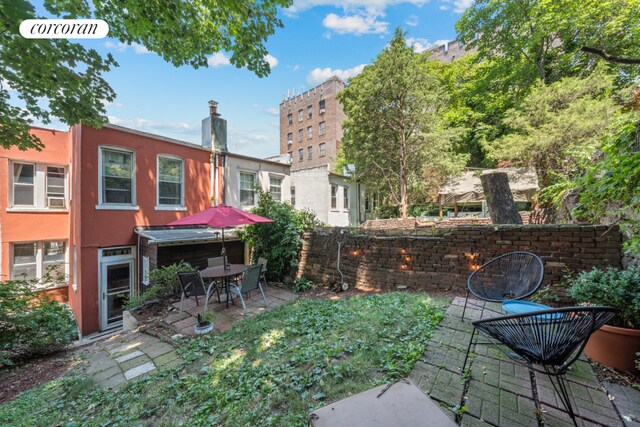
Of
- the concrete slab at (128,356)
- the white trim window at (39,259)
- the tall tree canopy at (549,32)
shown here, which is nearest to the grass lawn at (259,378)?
the concrete slab at (128,356)

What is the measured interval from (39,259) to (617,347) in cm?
1582

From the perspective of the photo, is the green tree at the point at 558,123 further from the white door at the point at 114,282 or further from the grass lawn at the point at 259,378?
the white door at the point at 114,282

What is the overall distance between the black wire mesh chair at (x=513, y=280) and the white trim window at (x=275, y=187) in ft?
30.9

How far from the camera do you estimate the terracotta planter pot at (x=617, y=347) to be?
2154 millimetres

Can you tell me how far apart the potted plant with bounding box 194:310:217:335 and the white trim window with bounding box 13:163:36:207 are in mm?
10666

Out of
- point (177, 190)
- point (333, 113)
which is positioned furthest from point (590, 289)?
point (333, 113)

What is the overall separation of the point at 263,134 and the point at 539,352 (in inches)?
1184

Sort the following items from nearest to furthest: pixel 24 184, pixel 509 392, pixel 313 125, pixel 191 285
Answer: pixel 509 392 < pixel 191 285 < pixel 24 184 < pixel 313 125

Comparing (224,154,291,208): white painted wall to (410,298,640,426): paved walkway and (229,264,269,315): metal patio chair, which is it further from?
(410,298,640,426): paved walkway

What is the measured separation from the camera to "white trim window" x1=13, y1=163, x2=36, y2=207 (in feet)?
29.2

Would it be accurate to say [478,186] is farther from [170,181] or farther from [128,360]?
[170,181]

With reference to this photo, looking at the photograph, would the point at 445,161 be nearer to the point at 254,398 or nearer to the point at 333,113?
the point at 254,398

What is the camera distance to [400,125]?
11305mm

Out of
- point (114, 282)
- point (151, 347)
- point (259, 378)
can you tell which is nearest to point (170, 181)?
point (114, 282)
